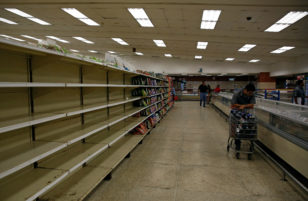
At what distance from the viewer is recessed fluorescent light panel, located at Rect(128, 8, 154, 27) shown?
5.47 m

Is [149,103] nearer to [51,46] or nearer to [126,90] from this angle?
[126,90]

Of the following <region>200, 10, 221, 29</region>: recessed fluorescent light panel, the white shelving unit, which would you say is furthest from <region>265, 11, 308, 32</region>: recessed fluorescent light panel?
the white shelving unit

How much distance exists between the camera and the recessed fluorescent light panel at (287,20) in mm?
5047

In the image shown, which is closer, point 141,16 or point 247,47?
point 141,16

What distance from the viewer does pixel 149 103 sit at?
5.49 metres

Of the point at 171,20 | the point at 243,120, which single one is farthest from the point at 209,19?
the point at 243,120

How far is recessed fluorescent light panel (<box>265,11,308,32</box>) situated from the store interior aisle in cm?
443

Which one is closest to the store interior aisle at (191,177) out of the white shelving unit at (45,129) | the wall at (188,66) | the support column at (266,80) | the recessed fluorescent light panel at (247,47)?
the white shelving unit at (45,129)

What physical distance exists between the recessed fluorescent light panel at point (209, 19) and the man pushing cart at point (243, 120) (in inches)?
116

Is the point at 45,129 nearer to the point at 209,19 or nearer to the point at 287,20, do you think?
the point at 209,19

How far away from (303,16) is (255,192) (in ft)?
18.4

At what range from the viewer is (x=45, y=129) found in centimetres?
219

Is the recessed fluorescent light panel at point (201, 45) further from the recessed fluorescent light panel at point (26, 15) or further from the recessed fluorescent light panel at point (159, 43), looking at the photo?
the recessed fluorescent light panel at point (26, 15)

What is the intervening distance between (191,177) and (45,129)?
223cm
